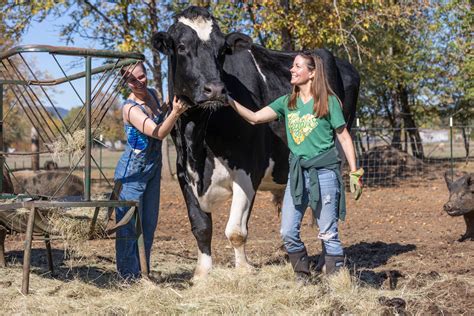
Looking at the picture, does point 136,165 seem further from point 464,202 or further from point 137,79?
point 464,202

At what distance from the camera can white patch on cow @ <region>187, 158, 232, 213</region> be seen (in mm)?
6160

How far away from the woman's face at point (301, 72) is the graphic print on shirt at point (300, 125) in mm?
252

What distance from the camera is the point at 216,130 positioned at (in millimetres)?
6129

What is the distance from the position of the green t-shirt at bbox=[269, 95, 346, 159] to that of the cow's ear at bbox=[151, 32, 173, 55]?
4.20 ft

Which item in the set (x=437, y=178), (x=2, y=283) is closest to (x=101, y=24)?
(x=437, y=178)

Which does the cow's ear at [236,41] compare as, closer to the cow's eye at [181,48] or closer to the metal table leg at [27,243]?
the cow's eye at [181,48]

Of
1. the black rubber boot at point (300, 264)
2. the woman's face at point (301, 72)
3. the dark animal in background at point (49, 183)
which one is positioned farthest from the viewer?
the dark animal in background at point (49, 183)

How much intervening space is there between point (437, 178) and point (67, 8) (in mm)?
11878

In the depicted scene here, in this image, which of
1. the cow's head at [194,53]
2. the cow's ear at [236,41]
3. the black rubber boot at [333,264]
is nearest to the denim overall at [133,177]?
the cow's head at [194,53]

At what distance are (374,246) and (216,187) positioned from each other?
3.10 metres

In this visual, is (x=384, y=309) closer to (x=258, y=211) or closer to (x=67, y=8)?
(x=258, y=211)

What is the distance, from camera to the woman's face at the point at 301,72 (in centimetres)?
536


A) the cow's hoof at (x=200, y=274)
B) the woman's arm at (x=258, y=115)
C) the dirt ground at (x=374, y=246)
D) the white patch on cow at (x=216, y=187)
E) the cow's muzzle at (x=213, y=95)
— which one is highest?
the cow's muzzle at (x=213, y=95)

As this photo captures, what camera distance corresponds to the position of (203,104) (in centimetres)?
543
